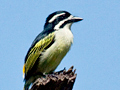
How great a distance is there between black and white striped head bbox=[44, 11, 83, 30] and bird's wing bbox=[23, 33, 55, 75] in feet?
1.65

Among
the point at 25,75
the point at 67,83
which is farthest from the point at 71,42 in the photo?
the point at 67,83

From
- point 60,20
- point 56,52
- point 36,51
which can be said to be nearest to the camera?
point 56,52

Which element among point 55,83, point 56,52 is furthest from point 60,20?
point 55,83

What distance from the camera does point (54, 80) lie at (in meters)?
6.98

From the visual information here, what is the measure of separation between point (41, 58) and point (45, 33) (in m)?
0.78

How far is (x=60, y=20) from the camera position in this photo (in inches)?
391

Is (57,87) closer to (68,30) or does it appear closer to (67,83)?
(67,83)

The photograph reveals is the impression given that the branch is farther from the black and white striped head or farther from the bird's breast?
the black and white striped head

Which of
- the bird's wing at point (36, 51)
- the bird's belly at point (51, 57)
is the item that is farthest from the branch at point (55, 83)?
the bird's wing at point (36, 51)

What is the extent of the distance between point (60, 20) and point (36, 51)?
4.02 feet

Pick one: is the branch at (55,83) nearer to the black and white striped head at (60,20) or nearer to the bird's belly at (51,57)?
the bird's belly at (51,57)

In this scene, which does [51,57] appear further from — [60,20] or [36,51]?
[60,20]

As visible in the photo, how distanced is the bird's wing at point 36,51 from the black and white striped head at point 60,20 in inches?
19.8

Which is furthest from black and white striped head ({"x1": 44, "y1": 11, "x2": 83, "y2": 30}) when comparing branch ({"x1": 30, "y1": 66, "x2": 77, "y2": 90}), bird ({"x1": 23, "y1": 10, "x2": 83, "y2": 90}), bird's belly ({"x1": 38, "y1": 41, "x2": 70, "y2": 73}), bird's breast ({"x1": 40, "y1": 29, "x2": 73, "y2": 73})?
branch ({"x1": 30, "y1": 66, "x2": 77, "y2": 90})
